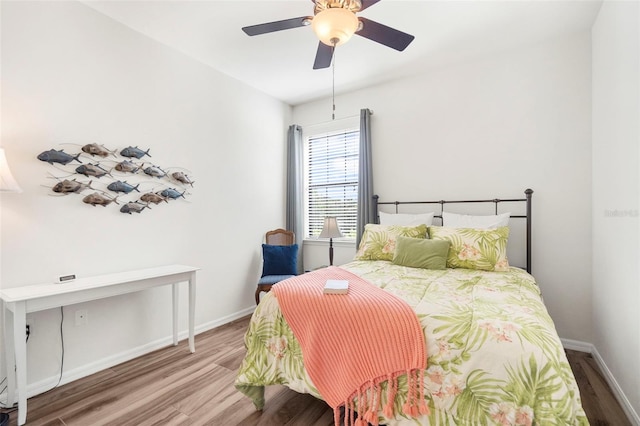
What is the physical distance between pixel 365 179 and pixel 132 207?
251 centimetres

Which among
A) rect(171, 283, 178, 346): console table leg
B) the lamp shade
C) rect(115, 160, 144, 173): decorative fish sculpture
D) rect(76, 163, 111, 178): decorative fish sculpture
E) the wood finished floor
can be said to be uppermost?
rect(115, 160, 144, 173): decorative fish sculpture

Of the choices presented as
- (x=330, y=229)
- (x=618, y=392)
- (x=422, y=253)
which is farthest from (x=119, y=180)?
(x=618, y=392)

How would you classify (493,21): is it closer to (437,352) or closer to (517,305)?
(517,305)

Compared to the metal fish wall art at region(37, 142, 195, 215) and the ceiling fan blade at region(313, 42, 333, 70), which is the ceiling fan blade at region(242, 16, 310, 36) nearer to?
the ceiling fan blade at region(313, 42, 333, 70)

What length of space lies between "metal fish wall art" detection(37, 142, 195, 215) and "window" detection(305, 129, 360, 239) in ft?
6.17

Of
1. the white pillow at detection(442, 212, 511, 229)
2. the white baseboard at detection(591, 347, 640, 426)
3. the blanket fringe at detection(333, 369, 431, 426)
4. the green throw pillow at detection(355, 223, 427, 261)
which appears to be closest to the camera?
the blanket fringe at detection(333, 369, 431, 426)

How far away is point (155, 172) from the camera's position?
2.85 metres

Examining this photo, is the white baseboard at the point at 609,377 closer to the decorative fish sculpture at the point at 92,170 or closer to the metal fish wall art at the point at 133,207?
the metal fish wall art at the point at 133,207

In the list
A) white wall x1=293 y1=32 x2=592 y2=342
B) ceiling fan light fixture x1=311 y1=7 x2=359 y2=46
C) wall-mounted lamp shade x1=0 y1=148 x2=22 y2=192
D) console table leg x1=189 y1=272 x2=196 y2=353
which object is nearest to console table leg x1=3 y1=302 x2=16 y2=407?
wall-mounted lamp shade x1=0 y1=148 x2=22 y2=192

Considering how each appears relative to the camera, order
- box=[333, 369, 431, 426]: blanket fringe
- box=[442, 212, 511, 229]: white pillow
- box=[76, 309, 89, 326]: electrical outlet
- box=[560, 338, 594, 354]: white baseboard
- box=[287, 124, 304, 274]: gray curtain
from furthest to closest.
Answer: box=[287, 124, 304, 274]: gray curtain
box=[442, 212, 511, 229]: white pillow
box=[560, 338, 594, 354]: white baseboard
box=[76, 309, 89, 326]: electrical outlet
box=[333, 369, 431, 426]: blanket fringe

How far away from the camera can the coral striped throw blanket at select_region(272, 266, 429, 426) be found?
147 cm

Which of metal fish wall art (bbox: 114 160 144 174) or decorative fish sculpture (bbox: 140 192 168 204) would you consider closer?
metal fish wall art (bbox: 114 160 144 174)

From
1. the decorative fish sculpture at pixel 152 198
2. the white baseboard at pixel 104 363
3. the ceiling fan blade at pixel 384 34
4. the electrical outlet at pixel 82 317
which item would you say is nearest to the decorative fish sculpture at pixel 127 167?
the decorative fish sculpture at pixel 152 198

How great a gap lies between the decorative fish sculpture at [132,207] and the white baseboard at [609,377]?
3.75 metres
